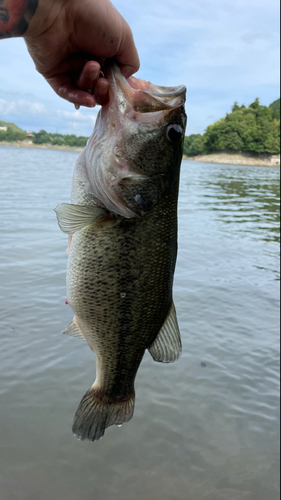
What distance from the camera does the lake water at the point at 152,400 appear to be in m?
3.07

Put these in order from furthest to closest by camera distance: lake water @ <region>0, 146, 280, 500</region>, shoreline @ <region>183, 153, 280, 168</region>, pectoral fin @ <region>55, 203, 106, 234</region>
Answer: shoreline @ <region>183, 153, 280, 168</region>, lake water @ <region>0, 146, 280, 500</region>, pectoral fin @ <region>55, 203, 106, 234</region>

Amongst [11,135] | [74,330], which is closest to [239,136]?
[11,135]

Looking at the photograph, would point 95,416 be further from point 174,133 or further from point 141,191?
point 174,133

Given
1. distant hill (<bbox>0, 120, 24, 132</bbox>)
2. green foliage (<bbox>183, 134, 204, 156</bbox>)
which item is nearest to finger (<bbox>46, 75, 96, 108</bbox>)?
distant hill (<bbox>0, 120, 24, 132</bbox>)

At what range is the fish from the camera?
1.68m

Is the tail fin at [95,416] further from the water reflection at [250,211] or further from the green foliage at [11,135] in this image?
the water reflection at [250,211]

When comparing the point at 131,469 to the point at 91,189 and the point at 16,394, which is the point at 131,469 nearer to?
the point at 16,394

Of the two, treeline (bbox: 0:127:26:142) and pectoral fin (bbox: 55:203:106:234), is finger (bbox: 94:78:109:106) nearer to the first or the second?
pectoral fin (bbox: 55:203:106:234)

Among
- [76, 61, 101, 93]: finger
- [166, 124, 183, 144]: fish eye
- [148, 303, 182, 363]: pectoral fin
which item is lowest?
[148, 303, 182, 363]: pectoral fin

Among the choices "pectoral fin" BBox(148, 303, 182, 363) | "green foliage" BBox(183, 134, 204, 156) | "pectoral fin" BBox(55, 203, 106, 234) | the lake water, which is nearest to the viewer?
"pectoral fin" BBox(55, 203, 106, 234)

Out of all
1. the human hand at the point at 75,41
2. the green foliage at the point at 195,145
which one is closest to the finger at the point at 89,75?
the human hand at the point at 75,41

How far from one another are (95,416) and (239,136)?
292 feet

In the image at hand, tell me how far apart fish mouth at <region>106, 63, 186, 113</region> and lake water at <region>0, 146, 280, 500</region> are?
3.45 feet

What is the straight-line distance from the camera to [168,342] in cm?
184
